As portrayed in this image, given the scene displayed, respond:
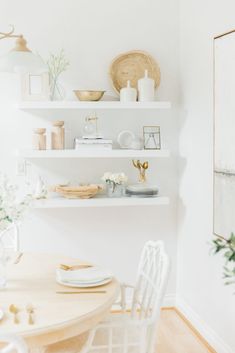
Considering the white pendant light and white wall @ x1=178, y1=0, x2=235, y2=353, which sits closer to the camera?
the white pendant light

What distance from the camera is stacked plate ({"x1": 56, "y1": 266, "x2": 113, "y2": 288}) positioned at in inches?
93.4

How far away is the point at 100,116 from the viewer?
154 inches

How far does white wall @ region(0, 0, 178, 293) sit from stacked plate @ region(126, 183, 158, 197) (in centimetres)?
15

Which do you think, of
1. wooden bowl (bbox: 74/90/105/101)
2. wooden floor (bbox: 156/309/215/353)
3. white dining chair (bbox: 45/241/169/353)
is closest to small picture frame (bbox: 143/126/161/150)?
wooden bowl (bbox: 74/90/105/101)

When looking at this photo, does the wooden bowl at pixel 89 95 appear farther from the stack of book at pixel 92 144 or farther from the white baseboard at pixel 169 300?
the white baseboard at pixel 169 300

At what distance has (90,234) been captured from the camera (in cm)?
399

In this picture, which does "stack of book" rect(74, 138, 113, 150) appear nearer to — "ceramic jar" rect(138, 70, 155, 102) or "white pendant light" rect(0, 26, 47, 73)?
"ceramic jar" rect(138, 70, 155, 102)

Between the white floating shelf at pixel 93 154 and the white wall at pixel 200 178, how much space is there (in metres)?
0.26

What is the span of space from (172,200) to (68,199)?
2.72 ft

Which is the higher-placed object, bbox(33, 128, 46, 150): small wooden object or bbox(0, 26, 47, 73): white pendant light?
bbox(0, 26, 47, 73): white pendant light

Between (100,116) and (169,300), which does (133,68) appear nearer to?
(100,116)

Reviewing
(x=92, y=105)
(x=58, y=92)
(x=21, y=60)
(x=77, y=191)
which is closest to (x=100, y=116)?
(x=92, y=105)

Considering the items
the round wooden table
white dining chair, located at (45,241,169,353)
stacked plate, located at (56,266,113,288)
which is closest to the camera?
the round wooden table

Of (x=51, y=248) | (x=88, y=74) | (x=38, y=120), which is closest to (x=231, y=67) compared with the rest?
(x=88, y=74)
